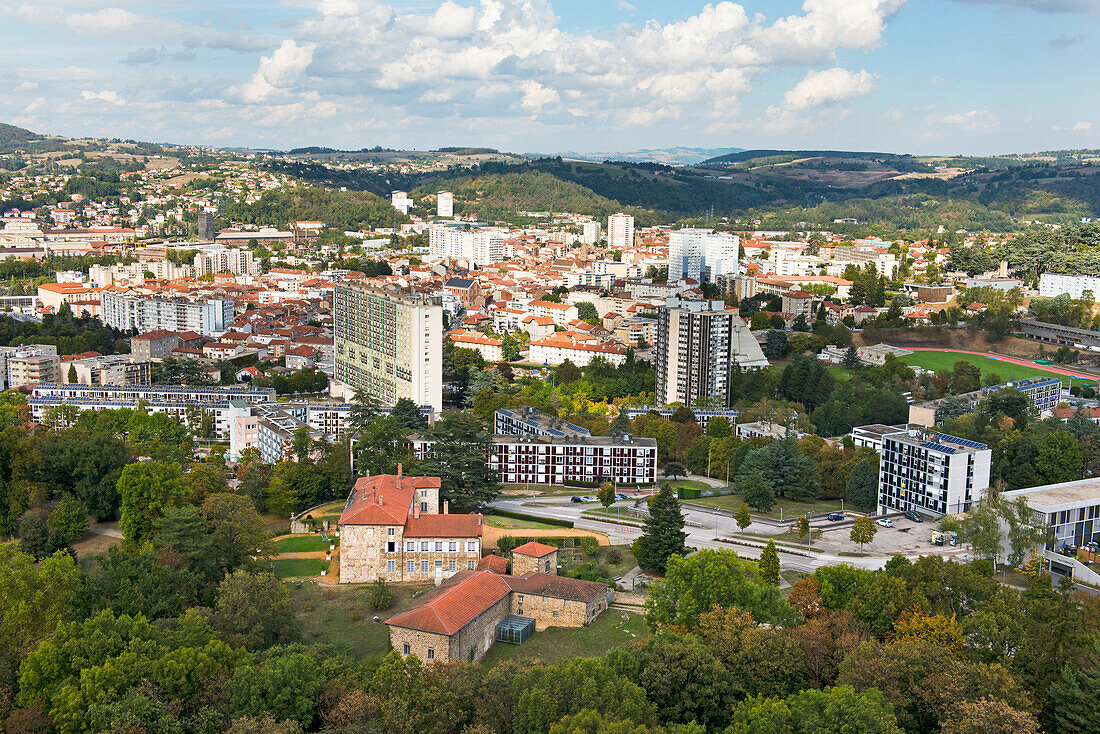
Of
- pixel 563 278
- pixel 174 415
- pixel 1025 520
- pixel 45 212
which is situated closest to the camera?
pixel 1025 520

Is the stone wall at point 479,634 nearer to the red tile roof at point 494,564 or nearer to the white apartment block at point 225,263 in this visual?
the red tile roof at point 494,564

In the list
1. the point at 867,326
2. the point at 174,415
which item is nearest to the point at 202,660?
the point at 174,415

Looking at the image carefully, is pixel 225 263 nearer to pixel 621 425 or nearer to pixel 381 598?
pixel 621 425

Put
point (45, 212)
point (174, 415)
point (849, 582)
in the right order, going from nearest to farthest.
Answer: point (849, 582), point (174, 415), point (45, 212)

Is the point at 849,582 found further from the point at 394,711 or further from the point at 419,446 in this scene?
the point at 419,446

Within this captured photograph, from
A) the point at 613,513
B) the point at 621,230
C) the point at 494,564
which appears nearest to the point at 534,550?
the point at 494,564

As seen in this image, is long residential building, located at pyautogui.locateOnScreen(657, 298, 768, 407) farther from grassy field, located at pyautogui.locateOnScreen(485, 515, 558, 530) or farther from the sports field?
grassy field, located at pyautogui.locateOnScreen(485, 515, 558, 530)
